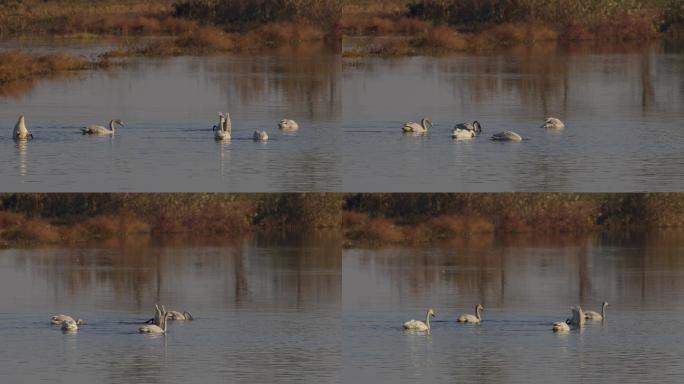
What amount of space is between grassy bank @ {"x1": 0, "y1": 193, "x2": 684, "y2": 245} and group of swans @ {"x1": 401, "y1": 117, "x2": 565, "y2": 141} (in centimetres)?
A: 761

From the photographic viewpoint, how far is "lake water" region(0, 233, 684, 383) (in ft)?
77.4

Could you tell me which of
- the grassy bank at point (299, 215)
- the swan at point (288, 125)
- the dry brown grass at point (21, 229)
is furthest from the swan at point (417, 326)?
the dry brown grass at point (21, 229)

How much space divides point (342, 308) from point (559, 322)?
3.36 metres

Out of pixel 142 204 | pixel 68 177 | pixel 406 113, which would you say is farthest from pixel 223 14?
pixel 68 177

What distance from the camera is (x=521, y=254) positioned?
123 ft

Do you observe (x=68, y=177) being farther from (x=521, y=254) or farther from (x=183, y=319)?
(x=521, y=254)

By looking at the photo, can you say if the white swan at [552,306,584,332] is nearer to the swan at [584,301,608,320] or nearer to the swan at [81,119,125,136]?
the swan at [584,301,608,320]

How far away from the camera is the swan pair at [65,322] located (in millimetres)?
26266

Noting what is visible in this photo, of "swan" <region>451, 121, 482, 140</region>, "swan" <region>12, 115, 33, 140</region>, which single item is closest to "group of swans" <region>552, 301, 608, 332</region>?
"swan" <region>451, 121, 482, 140</region>

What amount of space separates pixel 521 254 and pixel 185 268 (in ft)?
19.6

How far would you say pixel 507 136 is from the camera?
89.8 ft

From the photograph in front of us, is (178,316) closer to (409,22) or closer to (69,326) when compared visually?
(69,326)

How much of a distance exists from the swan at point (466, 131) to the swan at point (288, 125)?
202 cm

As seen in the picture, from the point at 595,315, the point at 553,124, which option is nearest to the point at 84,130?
the point at 553,124
